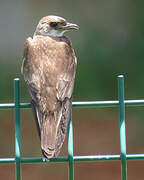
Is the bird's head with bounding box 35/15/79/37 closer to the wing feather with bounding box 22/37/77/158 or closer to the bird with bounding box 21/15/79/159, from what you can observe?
the bird with bounding box 21/15/79/159

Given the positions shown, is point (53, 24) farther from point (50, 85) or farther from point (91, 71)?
point (91, 71)

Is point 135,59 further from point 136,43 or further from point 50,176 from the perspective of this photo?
point 50,176

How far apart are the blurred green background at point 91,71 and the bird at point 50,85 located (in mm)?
3854

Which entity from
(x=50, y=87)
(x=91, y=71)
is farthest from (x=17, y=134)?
(x=91, y=71)

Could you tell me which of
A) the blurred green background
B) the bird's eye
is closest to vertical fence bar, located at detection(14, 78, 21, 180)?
the bird's eye

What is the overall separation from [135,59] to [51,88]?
481 centimetres

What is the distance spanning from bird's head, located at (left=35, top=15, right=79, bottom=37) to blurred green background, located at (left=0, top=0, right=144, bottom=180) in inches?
131

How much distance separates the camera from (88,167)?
888 centimetres

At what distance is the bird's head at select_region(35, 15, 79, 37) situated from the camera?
5.13 metres

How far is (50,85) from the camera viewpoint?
14.4 ft

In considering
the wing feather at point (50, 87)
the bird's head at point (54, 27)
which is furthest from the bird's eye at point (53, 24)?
the wing feather at point (50, 87)

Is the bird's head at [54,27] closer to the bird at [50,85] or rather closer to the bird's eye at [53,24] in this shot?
the bird's eye at [53,24]

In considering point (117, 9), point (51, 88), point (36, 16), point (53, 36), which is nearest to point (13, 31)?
point (36, 16)

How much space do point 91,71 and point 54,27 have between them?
3.83m
